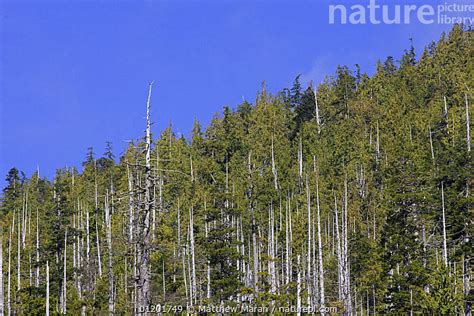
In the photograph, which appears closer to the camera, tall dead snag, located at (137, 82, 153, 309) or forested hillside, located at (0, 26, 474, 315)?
tall dead snag, located at (137, 82, 153, 309)

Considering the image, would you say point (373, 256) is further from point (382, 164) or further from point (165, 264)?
point (382, 164)

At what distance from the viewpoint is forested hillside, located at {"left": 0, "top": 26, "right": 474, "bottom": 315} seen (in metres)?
43.8

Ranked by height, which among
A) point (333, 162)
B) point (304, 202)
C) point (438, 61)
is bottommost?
point (304, 202)

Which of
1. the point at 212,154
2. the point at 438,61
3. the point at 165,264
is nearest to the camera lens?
the point at 165,264

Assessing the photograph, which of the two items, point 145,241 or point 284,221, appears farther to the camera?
point 284,221

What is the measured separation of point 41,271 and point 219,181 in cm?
1743

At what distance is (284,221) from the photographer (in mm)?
55875

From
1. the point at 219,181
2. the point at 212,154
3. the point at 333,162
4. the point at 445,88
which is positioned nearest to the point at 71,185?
the point at 212,154

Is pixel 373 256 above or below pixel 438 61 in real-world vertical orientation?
below

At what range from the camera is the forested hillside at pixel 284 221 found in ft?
144

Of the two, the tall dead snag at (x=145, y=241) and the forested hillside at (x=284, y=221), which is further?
the forested hillside at (x=284, y=221)

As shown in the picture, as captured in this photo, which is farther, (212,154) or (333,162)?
(212,154)

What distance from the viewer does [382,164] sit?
6525 centimetres

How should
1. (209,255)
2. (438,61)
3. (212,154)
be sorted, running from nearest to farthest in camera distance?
(209,255) < (212,154) < (438,61)
